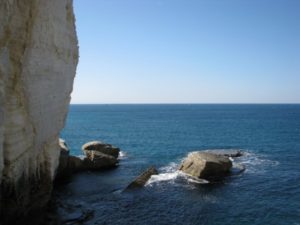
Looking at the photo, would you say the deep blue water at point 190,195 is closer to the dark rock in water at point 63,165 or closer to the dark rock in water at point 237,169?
the dark rock in water at point 237,169

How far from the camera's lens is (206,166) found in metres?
34.7

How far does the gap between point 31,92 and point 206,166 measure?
19322 mm

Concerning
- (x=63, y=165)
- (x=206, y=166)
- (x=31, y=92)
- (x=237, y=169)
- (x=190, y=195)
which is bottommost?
(x=190, y=195)

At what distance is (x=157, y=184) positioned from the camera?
32969mm

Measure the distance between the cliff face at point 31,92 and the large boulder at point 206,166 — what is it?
13.9m

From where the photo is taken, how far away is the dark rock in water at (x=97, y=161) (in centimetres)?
3916

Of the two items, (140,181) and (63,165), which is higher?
(63,165)

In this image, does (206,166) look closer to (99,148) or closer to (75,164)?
(75,164)

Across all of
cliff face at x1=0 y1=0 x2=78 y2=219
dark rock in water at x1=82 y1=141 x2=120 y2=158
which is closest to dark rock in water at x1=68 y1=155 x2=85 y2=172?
dark rock in water at x1=82 y1=141 x2=120 y2=158

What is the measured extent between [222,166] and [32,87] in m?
21.4

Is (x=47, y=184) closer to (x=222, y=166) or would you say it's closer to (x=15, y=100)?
(x=15, y=100)

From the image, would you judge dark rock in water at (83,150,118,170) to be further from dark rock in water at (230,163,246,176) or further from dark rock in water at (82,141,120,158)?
dark rock in water at (230,163,246,176)

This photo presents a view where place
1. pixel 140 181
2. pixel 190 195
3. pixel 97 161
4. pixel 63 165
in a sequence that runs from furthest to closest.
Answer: pixel 97 161, pixel 63 165, pixel 140 181, pixel 190 195

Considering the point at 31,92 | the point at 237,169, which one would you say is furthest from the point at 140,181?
the point at 31,92
